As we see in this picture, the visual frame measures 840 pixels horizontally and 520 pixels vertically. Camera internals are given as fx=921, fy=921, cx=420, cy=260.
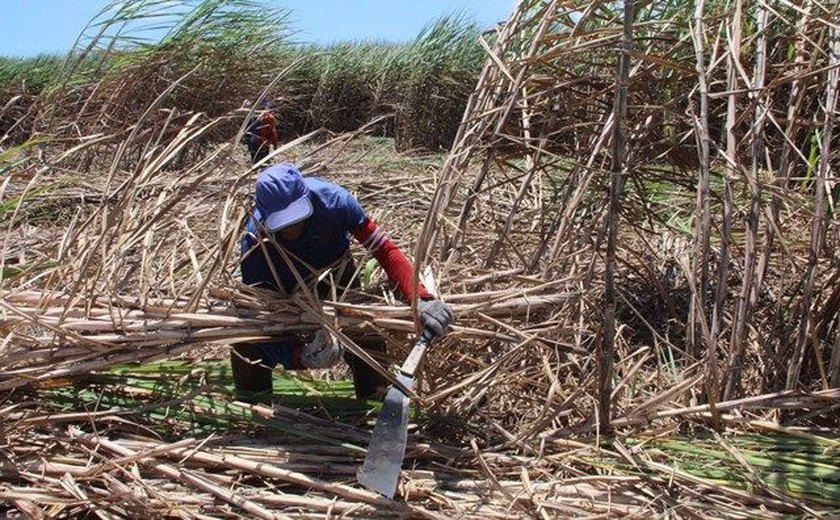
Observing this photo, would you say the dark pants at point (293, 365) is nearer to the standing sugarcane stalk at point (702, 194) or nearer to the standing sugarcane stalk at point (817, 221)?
the standing sugarcane stalk at point (702, 194)

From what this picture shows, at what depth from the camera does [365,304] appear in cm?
263

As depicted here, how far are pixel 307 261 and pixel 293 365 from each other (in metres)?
0.35

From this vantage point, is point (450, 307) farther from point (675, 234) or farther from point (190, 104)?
point (190, 104)

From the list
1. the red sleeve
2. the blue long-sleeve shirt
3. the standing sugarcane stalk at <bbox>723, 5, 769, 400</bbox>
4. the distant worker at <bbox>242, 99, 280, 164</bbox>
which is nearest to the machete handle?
the red sleeve

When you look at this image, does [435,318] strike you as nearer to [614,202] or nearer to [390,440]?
[390,440]

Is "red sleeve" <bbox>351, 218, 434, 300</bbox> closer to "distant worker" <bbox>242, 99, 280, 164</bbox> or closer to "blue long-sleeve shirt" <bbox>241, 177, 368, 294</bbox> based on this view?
"blue long-sleeve shirt" <bbox>241, 177, 368, 294</bbox>

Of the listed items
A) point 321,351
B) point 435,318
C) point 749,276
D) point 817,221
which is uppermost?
point 817,221

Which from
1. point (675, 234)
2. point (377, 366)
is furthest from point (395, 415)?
point (675, 234)

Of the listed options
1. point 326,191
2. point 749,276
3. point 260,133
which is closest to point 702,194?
point 749,276

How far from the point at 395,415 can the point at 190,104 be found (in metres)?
5.58

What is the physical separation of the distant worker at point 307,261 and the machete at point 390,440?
4.6 inches

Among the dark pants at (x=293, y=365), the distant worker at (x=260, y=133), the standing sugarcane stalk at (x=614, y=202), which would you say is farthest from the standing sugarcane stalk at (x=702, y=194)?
the distant worker at (x=260, y=133)

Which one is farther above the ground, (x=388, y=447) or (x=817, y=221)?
(x=817, y=221)

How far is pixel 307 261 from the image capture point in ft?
9.16
